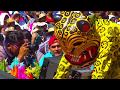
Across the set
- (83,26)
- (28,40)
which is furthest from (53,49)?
(83,26)

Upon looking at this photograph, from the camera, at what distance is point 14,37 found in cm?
378

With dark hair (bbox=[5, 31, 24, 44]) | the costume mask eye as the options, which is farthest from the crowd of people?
the costume mask eye

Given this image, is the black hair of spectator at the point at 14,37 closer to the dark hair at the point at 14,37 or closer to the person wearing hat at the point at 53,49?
the dark hair at the point at 14,37

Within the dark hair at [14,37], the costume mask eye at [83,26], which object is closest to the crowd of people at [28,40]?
the dark hair at [14,37]

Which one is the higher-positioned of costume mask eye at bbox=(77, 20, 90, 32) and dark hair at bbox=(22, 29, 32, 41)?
costume mask eye at bbox=(77, 20, 90, 32)

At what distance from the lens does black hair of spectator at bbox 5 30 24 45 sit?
3.77m

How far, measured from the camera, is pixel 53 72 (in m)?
3.65

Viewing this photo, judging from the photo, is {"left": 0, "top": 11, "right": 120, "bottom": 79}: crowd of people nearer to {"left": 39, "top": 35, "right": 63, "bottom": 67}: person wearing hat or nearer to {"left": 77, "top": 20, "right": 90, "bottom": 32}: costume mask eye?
{"left": 39, "top": 35, "right": 63, "bottom": 67}: person wearing hat
